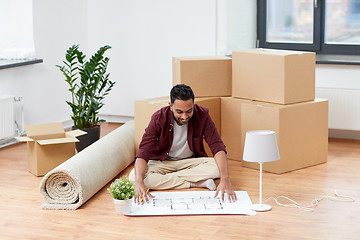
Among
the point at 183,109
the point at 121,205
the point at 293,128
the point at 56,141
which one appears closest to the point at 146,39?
the point at 56,141

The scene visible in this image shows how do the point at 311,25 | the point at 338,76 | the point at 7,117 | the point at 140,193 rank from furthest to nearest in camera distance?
the point at 311,25, the point at 338,76, the point at 7,117, the point at 140,193

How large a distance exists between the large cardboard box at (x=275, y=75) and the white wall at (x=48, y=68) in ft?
6.93

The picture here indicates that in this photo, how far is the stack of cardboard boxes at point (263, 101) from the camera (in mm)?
4391

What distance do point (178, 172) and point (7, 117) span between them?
6.65 ft

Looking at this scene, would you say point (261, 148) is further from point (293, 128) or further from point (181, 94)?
point (293, 128)

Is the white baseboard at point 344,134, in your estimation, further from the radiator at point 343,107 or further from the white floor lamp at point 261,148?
the white floor lamp at point 261,148

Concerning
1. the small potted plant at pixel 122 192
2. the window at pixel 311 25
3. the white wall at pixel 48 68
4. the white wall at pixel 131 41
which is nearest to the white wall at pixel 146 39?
the white wall at pixel 131 41

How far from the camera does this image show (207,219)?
3410 mm

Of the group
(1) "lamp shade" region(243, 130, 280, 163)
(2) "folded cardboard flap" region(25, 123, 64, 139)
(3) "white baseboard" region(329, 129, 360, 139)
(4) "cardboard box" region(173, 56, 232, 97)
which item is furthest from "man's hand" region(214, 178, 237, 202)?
(3) "white baseboard" region(329, 129, 360, 139)

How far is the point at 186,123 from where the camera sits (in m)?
4.01

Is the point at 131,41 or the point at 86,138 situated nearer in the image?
the point at 86,138

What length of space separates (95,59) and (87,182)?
1610mm

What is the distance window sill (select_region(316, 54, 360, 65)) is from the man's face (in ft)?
Result: 7.34

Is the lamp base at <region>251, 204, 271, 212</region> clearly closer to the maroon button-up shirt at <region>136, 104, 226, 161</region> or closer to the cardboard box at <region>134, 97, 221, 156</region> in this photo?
the maroon button-up shirt at <region>136, 104, 226, 161</region>
